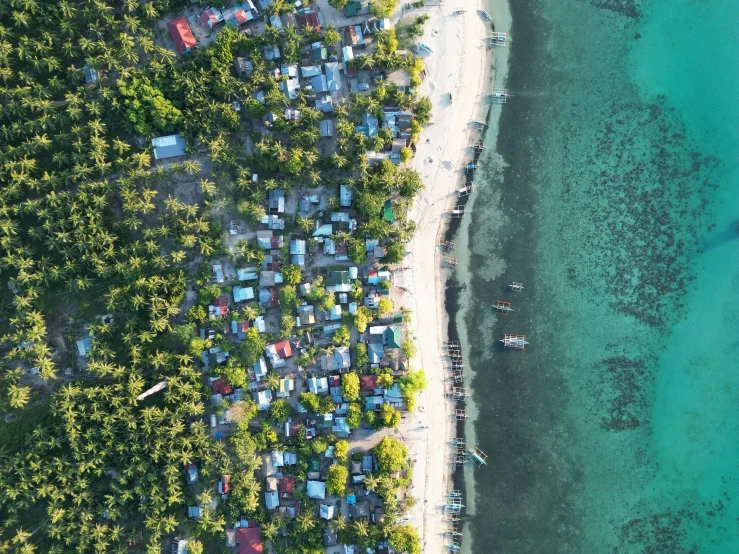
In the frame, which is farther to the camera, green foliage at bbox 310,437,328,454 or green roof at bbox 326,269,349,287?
green roof at bbox 326,269,349,287

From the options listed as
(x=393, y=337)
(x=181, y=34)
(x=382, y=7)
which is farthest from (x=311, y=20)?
(x=393, y=337)

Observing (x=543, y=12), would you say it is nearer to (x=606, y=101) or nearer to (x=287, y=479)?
(x=606, y=101)

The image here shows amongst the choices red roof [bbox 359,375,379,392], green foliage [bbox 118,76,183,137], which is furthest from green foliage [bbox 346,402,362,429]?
green foliage [bbox 118,76,183,137]

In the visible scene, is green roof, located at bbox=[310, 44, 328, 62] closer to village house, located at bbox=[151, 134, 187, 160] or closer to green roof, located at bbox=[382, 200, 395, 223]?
village house, located at bbox=[151, 134, 187, 160]

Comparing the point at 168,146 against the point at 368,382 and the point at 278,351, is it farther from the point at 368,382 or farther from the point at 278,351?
the point at 368,382

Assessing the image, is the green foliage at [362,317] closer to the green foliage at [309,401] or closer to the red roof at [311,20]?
the green foliage at [309,401]

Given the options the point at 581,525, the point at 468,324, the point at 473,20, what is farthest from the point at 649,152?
the point at 581,525
